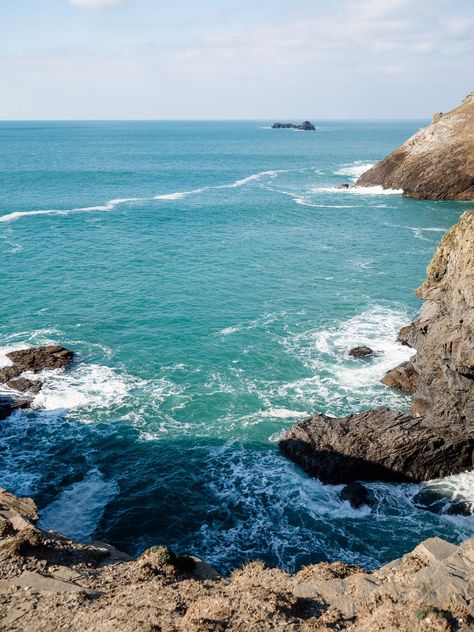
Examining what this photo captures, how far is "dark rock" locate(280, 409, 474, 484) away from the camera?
34.8 metres

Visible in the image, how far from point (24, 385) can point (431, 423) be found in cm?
3258

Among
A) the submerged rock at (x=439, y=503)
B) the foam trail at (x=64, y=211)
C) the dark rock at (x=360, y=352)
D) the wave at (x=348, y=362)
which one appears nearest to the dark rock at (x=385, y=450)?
the submerged rock at (x=439, y=503)

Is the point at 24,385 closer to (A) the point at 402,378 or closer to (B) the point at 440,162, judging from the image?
(A) the point at 402,378

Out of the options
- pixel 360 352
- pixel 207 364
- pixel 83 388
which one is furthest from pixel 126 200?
pixel 360 352

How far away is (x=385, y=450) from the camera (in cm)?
3534

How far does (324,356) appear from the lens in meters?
49.0

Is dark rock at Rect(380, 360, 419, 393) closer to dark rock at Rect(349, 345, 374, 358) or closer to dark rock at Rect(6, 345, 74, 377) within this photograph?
dark rock at Rect(349, 345, 374, 358)

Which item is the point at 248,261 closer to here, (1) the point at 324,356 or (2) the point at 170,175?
(1) the point at 324,356

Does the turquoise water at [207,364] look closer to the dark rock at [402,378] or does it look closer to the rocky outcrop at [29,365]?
the dark rock at [402,378]

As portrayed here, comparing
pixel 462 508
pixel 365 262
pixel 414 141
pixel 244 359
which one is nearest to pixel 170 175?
pixel 414 141

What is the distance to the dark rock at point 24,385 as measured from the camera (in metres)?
44.1

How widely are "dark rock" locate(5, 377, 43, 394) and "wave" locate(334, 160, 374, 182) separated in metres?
120

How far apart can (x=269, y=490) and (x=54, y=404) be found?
19.4m

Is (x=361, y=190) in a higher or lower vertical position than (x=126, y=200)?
higher
